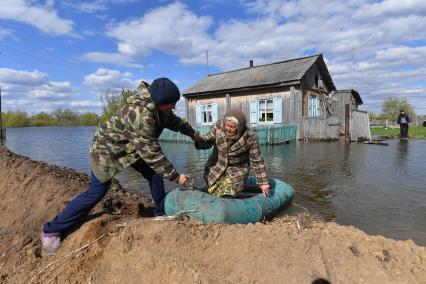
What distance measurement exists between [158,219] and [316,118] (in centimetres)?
1755

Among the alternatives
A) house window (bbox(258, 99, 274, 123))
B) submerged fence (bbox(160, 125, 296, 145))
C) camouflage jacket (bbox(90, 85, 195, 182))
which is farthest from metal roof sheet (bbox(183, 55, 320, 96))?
camouflage jacket (bbox(90, 85, 195, 182))

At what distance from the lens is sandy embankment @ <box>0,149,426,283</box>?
9.00 feet

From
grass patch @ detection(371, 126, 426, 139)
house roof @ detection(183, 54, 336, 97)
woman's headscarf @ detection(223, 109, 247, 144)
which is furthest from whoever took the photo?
grass patch @ detection(371, 126, 426, 139)

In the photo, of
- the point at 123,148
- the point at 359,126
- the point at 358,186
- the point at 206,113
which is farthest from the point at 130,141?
the point at 206,113

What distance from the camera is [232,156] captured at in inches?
197

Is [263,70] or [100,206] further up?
[263,70]

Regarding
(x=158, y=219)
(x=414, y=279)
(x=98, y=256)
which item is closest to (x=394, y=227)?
(x=414, y=279)

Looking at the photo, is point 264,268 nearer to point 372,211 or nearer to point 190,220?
point 190,220

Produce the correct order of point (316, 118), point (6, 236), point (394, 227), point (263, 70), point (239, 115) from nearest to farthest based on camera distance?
point (6, 236), point (239, 115), point (394, 227), point (316, 118), point (263, 70)

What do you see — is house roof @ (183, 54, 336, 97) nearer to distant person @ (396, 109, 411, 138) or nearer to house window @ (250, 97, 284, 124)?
house window @ (250, 97, 284, 124)

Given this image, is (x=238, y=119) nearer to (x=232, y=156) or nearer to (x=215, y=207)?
(x=232, y=156)

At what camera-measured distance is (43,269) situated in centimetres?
337

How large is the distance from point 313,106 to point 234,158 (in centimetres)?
1907

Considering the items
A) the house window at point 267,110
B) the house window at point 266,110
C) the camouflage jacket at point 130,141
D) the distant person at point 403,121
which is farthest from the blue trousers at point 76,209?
the distant person at point 403,121
